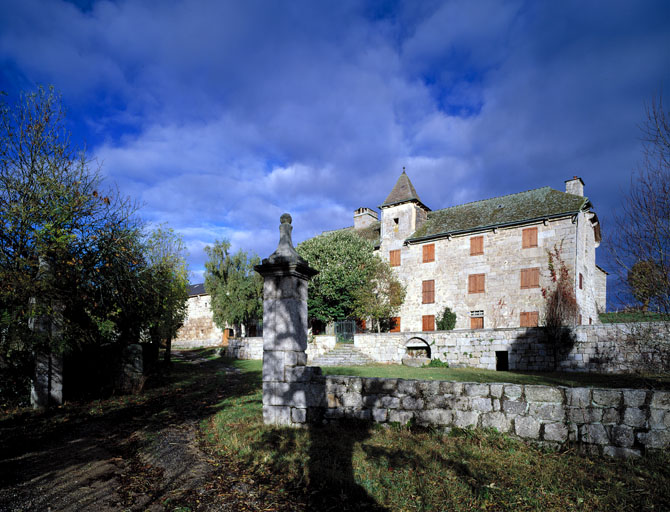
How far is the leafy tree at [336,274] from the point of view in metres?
25.5

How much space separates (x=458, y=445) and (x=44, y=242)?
8.97 m

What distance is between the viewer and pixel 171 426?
708 cm

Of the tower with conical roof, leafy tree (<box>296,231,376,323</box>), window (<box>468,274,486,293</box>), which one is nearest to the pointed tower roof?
the tower with conical roof

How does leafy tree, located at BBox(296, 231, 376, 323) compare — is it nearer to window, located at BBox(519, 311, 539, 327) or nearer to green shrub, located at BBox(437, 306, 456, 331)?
green shrub, located at BBox(437, 306, 456, 331)

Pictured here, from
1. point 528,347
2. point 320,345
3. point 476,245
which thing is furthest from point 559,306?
point 320,345

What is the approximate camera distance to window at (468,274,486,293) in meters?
24.0

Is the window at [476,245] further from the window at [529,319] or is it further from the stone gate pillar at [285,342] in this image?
the stone gate pillar at [285,342]

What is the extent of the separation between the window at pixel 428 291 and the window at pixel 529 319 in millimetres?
5448

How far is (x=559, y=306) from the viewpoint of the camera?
52.2 feet

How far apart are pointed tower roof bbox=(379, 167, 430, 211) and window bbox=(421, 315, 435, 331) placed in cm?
825

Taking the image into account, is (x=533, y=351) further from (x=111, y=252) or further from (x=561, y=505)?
(x=111, y=252)

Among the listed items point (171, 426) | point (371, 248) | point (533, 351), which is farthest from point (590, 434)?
point (371, 248)

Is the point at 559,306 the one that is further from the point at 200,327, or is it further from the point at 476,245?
the point at 200,327

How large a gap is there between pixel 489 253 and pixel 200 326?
28.2m
